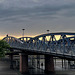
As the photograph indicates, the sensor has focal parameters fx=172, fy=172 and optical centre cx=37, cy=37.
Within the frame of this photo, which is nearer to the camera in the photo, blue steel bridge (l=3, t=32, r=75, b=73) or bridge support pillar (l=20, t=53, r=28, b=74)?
blue steel bridge (l=3, t=32, r=75, b=73)

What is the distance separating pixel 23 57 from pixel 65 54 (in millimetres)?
35166

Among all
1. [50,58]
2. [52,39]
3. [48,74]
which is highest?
[52,39]

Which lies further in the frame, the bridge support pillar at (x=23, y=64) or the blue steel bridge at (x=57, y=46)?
the bridge support pillar at (x=23, y=64)

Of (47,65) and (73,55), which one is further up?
(73,55)

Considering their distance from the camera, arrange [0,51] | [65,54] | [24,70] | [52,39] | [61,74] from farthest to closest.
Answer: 1. [24,70]
2. [61,74]
3. [0,51]
4. [52,39]
5. [65,54]

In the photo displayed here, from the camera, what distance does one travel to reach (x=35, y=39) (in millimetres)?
46781

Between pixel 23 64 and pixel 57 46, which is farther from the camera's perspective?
pixel 23 64

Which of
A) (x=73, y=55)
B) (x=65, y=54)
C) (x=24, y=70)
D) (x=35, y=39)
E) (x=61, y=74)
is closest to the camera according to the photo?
(x=73, y=55)

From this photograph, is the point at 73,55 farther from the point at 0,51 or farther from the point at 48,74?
the point at 48,74

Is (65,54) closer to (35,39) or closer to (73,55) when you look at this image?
(73,55)

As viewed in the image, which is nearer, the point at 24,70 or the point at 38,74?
the point at 38,74

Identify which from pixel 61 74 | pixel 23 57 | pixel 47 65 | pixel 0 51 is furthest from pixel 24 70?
pixel 0 51

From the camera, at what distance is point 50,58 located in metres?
60.4

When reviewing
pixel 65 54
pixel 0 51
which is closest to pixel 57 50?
pixel 65 54
